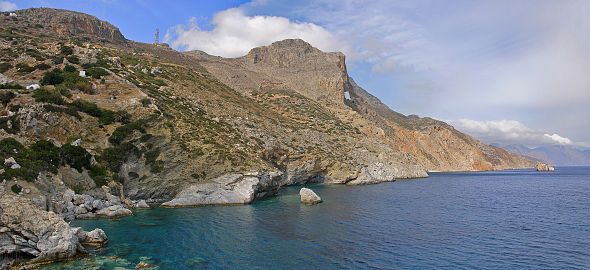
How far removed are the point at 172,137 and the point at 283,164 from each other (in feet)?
107

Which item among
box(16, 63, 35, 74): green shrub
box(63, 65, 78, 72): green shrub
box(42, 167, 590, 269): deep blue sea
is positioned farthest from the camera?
box(63, 65, 78, 72): green shrub

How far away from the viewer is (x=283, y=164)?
8456 centimetres

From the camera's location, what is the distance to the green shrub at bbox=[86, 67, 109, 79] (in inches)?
2504

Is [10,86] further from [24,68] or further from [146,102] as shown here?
[146,102]

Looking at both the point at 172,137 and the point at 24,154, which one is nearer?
the point at 24,154

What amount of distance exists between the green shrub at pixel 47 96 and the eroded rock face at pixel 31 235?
95.7 ft

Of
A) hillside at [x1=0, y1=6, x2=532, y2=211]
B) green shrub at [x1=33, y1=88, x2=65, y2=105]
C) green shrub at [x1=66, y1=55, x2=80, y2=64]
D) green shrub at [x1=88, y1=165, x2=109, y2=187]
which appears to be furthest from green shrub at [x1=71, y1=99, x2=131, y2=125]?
green shrub at [x1=66, y1=55, x2=80, y2=64]

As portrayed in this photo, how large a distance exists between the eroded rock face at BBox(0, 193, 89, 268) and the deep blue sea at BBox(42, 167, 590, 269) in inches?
50.3

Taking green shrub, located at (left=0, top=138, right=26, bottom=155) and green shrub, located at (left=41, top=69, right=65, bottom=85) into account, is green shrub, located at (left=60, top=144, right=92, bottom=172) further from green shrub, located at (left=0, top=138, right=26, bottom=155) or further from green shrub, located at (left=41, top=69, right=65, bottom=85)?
green shrub, located at (left=41, top=69, right=65, bottom=85)

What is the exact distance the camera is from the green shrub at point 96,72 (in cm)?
6360

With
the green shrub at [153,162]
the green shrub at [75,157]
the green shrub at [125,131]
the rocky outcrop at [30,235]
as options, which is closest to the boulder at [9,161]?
the green shrub at [75,157]

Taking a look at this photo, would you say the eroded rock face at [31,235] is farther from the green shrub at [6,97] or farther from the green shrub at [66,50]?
the green shrub at [66,50]

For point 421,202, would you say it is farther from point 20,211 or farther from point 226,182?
point 20,211

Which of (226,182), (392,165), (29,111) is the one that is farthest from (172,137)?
(392,165)
